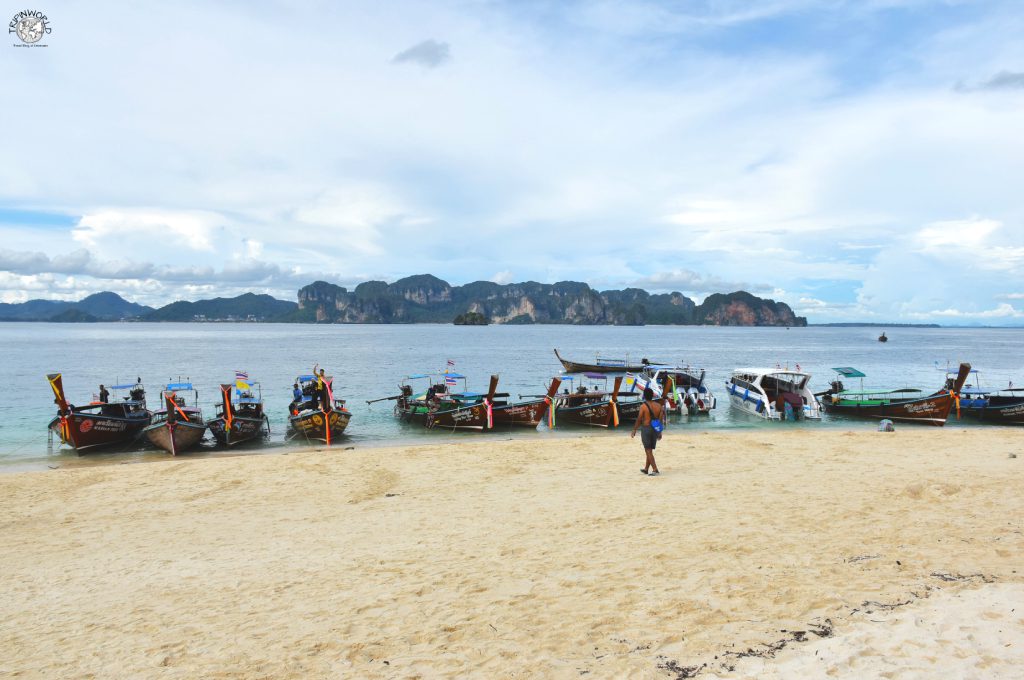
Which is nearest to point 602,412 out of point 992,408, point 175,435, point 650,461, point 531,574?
point 650,461

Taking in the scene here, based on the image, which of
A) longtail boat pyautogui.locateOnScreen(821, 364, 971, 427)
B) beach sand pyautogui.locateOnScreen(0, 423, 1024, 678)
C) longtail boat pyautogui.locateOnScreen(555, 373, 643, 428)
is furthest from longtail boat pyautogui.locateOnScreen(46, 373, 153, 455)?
longtail boat pyautogui.locateOnScreen(821, 364, 971, 427)

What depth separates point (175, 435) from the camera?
73.5 feet

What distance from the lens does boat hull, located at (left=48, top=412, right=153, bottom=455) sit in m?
22.4

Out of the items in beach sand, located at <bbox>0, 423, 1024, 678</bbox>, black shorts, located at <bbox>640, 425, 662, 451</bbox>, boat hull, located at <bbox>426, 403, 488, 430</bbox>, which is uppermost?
black shorts, located at <bbox>640, 425, 662, 451</bbox>

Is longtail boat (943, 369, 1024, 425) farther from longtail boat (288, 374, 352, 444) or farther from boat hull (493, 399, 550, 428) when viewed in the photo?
A: longtail boat (288, 374, 352, 444)

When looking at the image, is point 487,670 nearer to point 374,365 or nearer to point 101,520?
point 101,520

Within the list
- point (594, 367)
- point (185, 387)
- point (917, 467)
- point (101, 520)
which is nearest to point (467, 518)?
point (101, 520)

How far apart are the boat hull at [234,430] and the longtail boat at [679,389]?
56.3 feet

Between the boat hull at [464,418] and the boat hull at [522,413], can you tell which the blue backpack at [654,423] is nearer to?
the boat hull at [522,413]

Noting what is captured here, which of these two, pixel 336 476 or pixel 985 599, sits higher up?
pixel 985 599

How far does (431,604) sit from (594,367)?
52.1 m

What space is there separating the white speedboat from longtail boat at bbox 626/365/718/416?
2.05m

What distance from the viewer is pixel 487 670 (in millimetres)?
5602

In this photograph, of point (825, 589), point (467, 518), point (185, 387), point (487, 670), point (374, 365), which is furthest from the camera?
point (374, 365)
